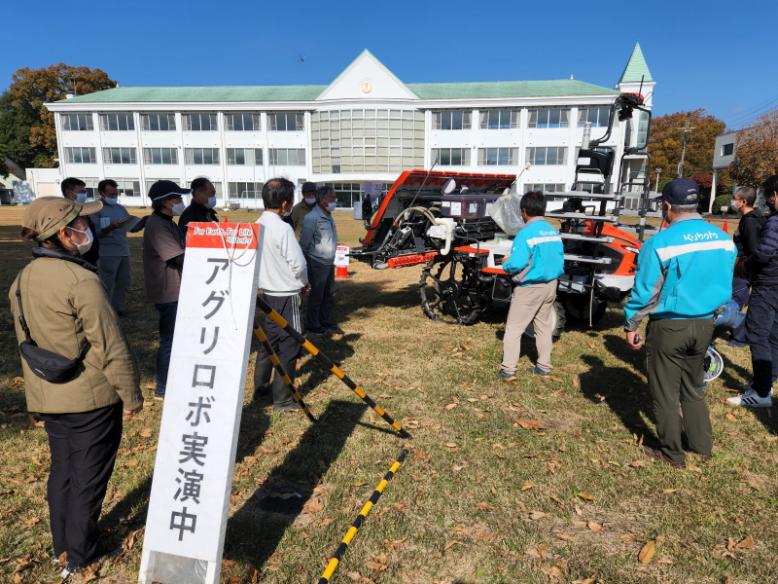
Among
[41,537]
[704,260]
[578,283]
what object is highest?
[704,260]

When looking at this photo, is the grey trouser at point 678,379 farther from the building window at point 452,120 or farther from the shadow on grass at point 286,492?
the building window at point 452,120

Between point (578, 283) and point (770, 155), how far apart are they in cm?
3840

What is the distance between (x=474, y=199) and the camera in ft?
25.4

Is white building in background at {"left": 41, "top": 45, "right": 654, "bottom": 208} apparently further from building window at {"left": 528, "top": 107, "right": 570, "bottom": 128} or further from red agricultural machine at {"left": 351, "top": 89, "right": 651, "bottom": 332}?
red agricultural machine at {"left": 351, "top": 89, "right": 651, "bottom": 332}

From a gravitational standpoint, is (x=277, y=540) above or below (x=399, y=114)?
below

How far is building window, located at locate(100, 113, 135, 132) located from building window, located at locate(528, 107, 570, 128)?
4076 cm

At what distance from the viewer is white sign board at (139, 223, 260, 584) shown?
242 cm

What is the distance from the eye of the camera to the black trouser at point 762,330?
15.6 feet

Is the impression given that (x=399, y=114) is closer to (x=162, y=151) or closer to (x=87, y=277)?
(x=162, y=151)

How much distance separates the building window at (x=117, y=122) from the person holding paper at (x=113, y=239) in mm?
51702

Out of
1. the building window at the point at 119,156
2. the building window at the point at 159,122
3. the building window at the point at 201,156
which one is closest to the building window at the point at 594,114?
the building window at the point at 201,156

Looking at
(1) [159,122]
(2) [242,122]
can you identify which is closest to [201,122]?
(2) [242,122]

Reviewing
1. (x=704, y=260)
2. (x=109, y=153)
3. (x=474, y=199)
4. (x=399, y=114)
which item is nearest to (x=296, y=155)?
(x=399, y=114)

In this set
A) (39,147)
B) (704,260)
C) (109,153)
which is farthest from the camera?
(39,147)
